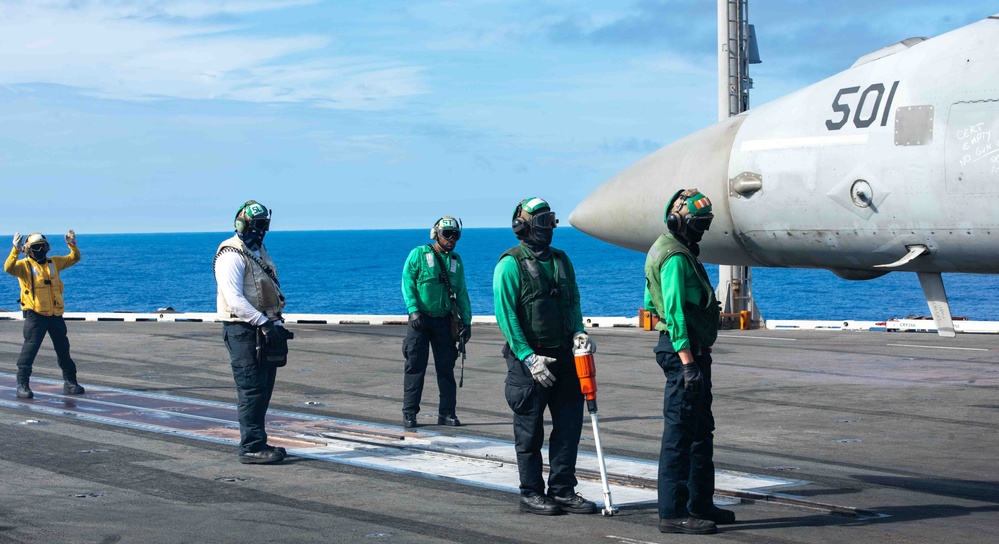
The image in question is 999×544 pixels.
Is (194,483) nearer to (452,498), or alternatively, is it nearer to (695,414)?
(452,498)

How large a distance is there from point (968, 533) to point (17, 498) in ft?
21.3

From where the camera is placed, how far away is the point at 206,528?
7.11 meters

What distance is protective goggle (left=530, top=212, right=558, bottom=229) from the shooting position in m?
7.73

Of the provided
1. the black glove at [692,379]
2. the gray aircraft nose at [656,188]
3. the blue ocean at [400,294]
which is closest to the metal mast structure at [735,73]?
the gray aircraft nose at [656,188]

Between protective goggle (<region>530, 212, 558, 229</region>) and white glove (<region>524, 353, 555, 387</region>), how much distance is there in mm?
918

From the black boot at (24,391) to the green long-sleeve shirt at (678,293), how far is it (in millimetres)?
9361

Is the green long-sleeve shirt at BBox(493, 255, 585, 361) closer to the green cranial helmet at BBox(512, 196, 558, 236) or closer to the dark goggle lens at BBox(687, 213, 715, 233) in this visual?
the green cranial helmet at BBox(512, 196, 558, 236)

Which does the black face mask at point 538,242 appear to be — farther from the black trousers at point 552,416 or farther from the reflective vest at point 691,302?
the reflective vest at point 691,302

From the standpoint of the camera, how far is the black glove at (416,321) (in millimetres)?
11367

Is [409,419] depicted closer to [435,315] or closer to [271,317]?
[435,315]

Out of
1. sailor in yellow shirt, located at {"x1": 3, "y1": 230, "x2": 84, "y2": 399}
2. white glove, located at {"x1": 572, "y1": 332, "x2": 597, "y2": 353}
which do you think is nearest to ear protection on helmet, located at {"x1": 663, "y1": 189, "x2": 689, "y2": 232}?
white glove, located at {"x1": 572, "y1": 332, "x2": 597, "y2": 353}

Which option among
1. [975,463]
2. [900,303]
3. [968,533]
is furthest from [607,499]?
[900,303]

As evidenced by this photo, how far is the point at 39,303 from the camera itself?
13.7 meters

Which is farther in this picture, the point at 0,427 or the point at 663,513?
the point at 0,427
